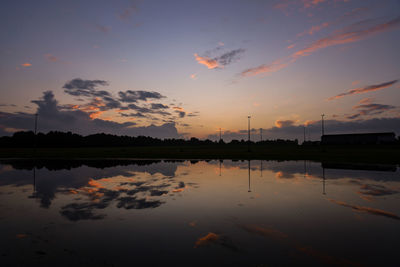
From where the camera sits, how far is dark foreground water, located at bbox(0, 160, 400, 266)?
5.80m

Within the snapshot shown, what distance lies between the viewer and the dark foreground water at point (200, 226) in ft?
19.0

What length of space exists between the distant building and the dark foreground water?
101 m

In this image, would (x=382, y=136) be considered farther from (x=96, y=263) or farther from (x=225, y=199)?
(x=96, y=263)

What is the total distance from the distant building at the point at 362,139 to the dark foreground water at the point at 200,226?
101 metres

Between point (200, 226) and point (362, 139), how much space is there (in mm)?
119950

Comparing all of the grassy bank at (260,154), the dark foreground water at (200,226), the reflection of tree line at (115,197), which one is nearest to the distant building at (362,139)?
the grassy bank at (260,154)

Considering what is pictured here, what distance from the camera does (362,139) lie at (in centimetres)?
10169

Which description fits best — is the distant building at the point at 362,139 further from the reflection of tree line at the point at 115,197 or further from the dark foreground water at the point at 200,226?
the reflection of tree line at the point at 115,197

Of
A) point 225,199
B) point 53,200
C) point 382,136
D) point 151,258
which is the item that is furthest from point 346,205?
point 382,136

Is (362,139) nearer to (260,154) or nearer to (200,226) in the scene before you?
(260,154)

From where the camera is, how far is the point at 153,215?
934 cm

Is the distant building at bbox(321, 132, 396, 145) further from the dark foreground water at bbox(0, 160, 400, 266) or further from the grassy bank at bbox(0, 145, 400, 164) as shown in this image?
the dark foreground water at bbox(0, 160, 400, 266)

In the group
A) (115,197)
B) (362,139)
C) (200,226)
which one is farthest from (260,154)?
(362,139)

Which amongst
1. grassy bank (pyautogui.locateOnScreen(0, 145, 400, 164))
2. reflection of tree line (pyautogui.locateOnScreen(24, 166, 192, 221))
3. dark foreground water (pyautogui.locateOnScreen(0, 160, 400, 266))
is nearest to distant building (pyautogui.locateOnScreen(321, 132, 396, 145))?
grassy bank (pyautogui.locateOnScreen(0, 145, 400, 164))
